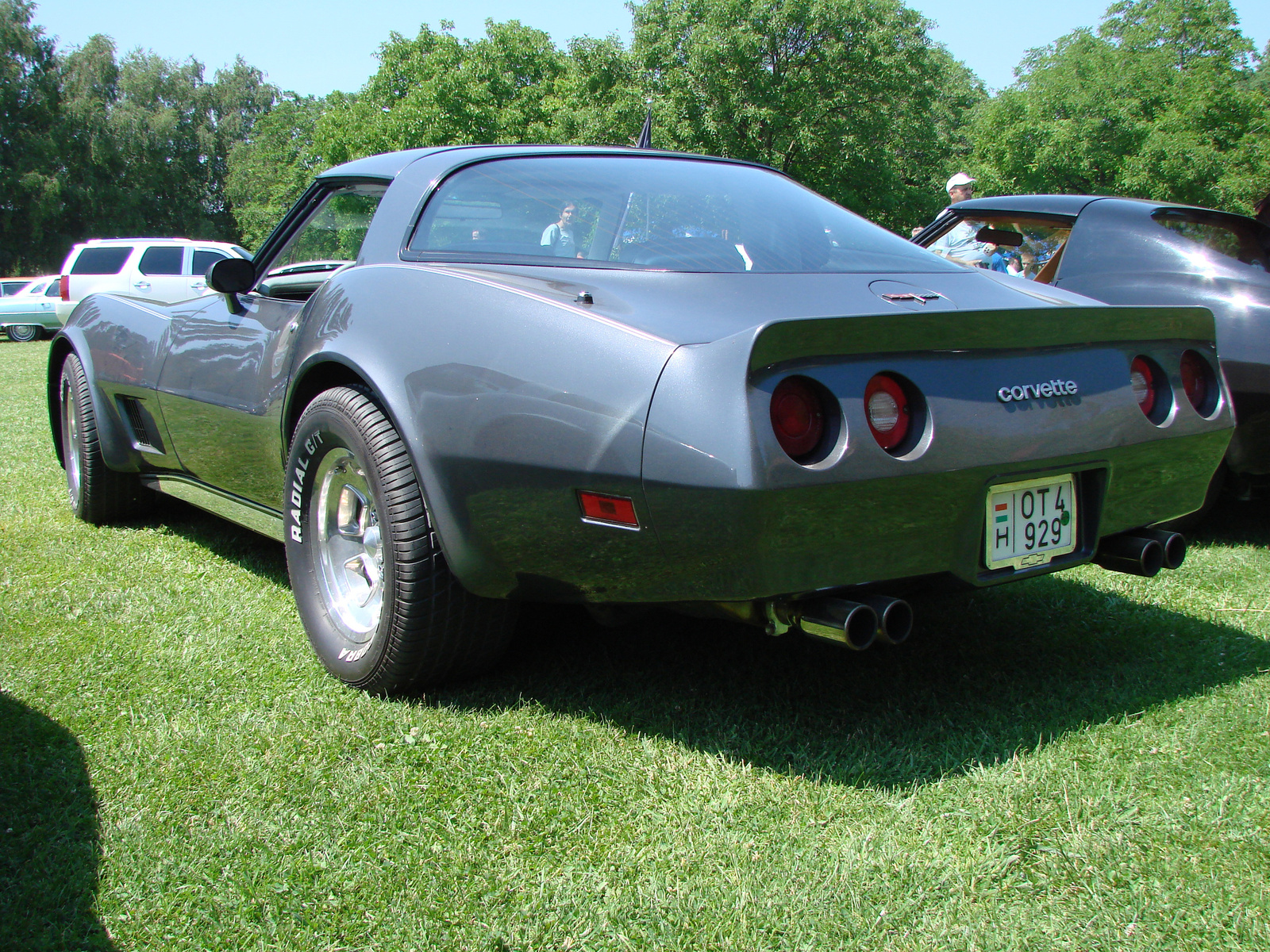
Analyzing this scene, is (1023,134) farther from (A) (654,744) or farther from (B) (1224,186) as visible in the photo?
(A) (654,744)

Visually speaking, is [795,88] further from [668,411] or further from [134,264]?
[668,411]

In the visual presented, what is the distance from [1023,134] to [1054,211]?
1505 inches

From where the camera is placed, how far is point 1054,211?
4598 millimetres

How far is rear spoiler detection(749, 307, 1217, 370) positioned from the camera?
1835 millimetres

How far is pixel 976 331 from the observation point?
2.08 metres

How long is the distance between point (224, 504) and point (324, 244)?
952 millimetres

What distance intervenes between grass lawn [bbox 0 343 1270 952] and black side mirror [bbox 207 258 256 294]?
1033 millimetres

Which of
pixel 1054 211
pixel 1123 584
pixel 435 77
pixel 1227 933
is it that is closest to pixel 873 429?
pixel 1227 933

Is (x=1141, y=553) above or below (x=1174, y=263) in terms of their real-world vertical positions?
below

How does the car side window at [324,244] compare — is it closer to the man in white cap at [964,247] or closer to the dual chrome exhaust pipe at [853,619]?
the dual chrome exhaust pipe at [853,619]

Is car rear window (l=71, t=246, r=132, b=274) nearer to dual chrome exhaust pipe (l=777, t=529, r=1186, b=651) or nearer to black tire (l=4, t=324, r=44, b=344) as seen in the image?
black tire (l=4, t=324, r=44, b=344)

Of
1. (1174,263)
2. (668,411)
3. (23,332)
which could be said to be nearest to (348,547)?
(668,411)

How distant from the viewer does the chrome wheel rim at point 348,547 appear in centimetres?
266

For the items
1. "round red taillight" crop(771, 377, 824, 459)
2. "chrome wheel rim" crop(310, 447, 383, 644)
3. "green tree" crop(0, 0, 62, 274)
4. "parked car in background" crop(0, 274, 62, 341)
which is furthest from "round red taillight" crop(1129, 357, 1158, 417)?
"green tree" crop(0, 0, 62, 274)
